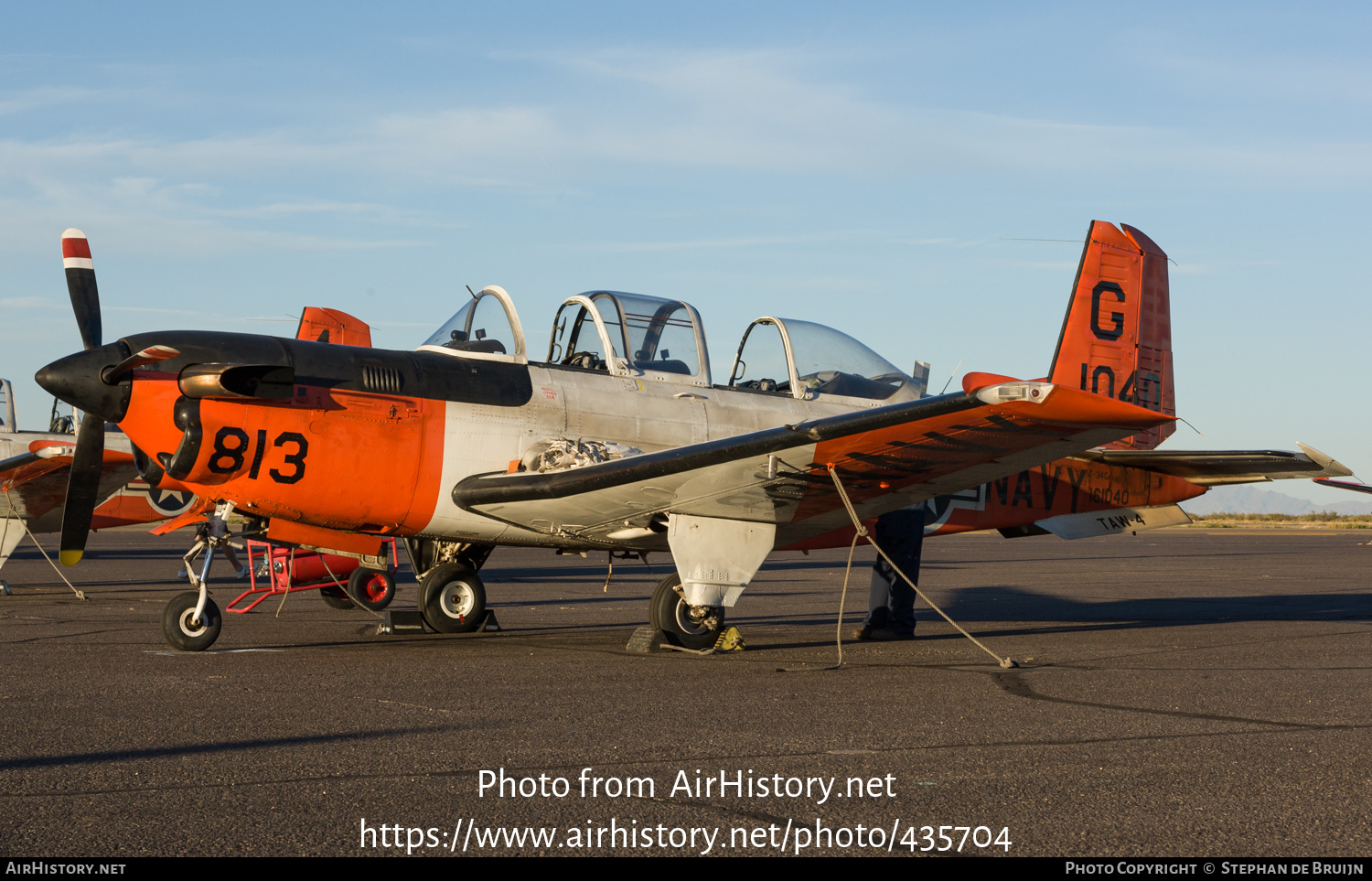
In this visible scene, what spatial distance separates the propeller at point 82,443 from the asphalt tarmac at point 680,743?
0.91 metres

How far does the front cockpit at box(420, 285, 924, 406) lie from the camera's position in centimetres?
1006

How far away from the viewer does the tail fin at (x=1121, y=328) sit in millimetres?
12398

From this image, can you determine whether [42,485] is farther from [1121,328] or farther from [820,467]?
[1121,328]

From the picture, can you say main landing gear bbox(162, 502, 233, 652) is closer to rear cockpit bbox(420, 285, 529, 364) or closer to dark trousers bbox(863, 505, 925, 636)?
rear cockpit bbox(420, 285, 529, 364)

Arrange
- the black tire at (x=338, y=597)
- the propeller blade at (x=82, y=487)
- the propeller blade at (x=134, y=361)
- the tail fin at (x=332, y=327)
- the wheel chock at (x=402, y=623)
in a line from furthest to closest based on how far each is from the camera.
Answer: the tail fin at (x=332, y=327)
the black tire at (x=338, y=597)
the wheel chock at (x=402, y=623)
the propeller blade at (x=82, y=487)
the propeller blade at (x=134, y=361)

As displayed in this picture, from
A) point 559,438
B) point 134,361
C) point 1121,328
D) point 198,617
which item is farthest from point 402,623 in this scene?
point 1121,328

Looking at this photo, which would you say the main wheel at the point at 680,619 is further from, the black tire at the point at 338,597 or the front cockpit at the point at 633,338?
the black tire at the point at 338,597

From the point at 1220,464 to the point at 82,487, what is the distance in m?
9.99

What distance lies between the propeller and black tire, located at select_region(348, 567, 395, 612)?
3950mm

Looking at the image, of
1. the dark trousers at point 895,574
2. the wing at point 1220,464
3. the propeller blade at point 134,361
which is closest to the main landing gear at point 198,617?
the propeller blade at point 134,361

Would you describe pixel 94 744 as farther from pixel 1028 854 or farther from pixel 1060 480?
pixel 1060 480

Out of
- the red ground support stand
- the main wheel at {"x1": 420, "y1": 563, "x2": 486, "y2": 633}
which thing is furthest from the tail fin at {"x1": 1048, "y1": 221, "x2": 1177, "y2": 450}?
the red ground support stand

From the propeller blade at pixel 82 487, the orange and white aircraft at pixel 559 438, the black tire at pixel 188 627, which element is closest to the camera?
the orange and white aircraft at pixel 559 438

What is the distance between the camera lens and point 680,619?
369 inches
